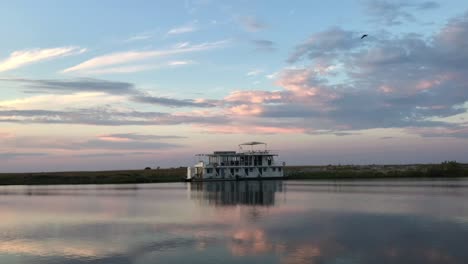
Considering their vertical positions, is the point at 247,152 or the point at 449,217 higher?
the point at 247,152

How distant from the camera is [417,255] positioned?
21484 mm

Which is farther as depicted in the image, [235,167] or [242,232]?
[235,167]

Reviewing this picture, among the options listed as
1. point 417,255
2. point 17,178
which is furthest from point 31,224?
point 17,178

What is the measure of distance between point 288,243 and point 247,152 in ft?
239

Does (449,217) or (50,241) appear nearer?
(50,241)

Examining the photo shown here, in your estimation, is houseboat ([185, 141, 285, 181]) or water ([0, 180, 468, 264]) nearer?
water ([0, 180, 468, 264])

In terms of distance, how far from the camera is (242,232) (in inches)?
1134

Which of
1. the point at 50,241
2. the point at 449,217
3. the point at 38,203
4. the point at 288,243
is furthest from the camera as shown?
the point at 38,203

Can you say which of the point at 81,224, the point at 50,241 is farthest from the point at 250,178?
the point at 50,241

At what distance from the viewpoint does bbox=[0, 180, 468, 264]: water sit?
2206 cm

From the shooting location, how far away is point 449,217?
110ft

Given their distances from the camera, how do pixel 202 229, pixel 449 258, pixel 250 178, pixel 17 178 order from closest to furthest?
pixel 449 258 → pixel 202 229 → pixel 250 178 → pixel 17 178

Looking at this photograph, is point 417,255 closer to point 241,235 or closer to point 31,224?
point 241,235

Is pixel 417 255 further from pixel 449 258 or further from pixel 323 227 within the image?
pixel 323 227
